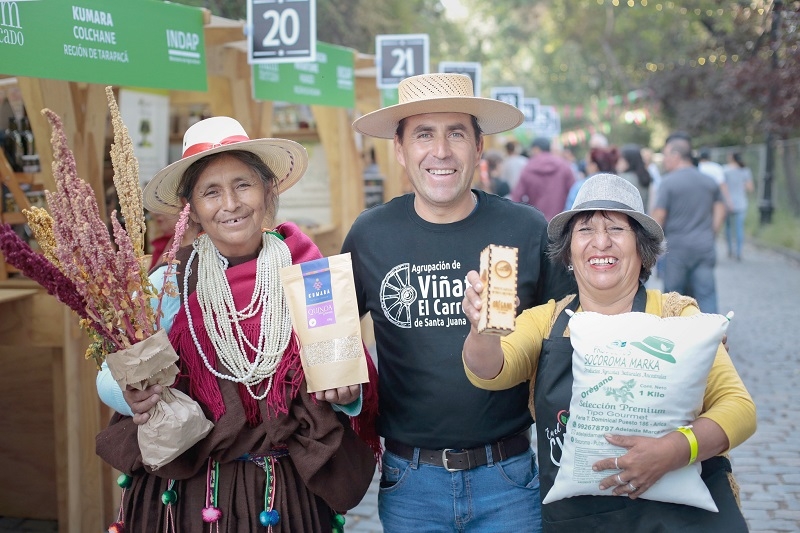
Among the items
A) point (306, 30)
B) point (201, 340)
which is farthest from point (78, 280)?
point (306, 30)

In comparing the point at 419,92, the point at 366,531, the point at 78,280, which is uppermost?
the point at 419,92

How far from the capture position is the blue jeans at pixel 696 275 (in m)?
7.69

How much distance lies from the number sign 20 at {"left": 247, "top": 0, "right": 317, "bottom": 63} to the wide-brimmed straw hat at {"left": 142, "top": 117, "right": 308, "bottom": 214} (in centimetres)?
319

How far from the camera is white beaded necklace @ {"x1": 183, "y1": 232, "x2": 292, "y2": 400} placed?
8.16 ft

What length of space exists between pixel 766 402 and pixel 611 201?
521cm

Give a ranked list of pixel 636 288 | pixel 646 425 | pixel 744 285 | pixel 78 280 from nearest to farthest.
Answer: pixel 78 280
pixel 646 425
pixel 636 288
pixel 744 285

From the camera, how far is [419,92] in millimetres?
2807

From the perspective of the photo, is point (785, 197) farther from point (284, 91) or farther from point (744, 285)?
point (284, 91)

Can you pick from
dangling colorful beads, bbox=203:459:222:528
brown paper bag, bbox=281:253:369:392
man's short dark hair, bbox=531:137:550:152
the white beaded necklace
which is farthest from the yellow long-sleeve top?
man's short dark hair, bbox=531:137:550:152

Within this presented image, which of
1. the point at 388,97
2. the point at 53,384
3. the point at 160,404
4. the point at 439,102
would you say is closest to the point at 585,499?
the point at 160,404

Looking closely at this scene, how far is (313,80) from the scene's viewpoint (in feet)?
22.8

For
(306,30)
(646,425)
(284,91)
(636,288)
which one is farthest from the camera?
(284,91)

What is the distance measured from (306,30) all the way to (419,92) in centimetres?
336

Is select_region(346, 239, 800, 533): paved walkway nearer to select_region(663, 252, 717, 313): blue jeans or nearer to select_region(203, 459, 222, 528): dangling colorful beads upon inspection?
select_region(663, 252, 717, 313): blue jeans
